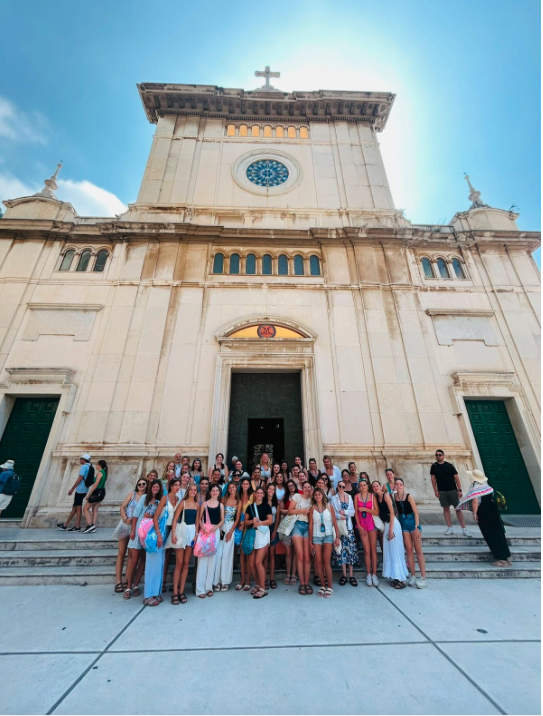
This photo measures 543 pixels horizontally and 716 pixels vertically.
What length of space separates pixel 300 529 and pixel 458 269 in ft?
46.6

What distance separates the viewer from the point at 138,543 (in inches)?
205

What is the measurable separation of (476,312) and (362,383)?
20.5ft

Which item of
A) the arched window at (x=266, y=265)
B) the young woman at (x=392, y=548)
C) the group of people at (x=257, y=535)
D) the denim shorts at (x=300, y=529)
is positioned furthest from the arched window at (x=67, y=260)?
the young woman at (x=392, y=548)

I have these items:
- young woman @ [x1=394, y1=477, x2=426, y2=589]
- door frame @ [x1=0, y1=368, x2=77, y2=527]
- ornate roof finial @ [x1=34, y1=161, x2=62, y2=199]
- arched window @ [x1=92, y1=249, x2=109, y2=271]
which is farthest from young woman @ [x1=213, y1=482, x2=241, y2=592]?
ornate roof finial @ [x1=34, y1=161, x2=62, y2=199]

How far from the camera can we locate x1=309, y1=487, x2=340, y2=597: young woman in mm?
5406

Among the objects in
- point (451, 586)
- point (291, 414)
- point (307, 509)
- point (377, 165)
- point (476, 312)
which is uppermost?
point (377, 165)

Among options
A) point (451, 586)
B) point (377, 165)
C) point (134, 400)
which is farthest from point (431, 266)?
point (134, 400)

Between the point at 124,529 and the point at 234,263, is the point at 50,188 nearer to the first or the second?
the point at 234,263

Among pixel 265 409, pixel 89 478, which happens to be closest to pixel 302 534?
pixel 89 478

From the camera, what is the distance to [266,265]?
13984 mm

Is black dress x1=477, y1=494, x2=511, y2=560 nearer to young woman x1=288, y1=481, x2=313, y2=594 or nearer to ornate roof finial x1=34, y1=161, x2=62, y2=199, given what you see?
young woman x1=288, y1=481, x2=313, y2=594

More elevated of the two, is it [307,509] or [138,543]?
[307,509]

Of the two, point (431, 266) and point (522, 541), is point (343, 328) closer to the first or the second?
point (431, 266)

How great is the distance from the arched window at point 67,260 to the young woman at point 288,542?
13.6 meters
